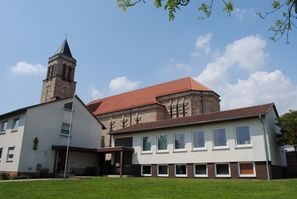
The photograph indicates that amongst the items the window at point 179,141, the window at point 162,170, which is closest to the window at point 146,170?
the window at point 162,170

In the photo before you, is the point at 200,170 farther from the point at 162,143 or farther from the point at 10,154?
the point at 10,154

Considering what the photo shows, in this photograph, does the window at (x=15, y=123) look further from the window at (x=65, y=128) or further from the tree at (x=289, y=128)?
the tree at (x=289, y=128)

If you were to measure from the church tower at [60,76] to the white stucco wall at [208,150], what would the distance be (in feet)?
119

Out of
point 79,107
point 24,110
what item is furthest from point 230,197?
point 79,107

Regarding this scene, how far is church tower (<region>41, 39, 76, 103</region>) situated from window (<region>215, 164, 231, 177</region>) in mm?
43918

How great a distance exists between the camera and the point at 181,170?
24.9m

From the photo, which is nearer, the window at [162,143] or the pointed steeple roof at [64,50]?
the window at [162,143]

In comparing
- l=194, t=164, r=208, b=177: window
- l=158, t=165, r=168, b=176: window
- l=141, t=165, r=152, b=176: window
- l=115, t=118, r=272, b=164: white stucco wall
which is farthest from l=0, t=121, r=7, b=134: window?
l=194, t=164, r=208, b=177: window

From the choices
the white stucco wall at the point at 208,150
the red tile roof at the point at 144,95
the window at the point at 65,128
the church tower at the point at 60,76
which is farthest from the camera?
the church tower at the point at 60,76

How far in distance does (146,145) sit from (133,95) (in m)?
26.4

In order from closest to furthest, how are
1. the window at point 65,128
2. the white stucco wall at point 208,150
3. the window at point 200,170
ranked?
the white stucco wall at point 208,150
the window at point 200,170
the window at point 65,128

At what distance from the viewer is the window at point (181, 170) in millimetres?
24616

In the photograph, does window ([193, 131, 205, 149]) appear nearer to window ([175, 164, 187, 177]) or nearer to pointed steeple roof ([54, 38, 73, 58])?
window ([175, 164, 187, 177])

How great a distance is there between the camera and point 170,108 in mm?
45469
